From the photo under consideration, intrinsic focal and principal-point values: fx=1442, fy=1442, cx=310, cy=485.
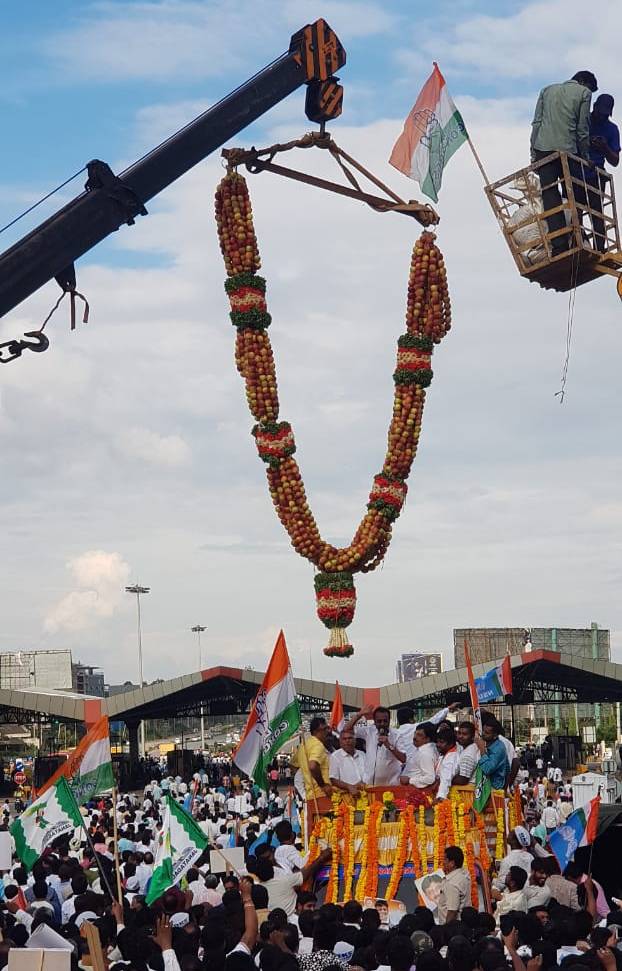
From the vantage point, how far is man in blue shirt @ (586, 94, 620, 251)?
49.8 ft

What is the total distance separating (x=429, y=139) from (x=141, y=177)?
18.9 ft

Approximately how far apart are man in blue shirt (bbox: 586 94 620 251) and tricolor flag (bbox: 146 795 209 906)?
725 cm

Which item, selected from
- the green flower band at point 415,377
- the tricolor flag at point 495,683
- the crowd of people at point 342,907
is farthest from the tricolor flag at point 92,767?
the tricolor flag at point 495,683

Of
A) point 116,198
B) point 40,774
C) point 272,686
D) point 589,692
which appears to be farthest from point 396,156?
point 589,692

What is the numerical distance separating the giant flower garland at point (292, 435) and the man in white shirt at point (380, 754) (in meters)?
2.50

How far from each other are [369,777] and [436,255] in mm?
7340

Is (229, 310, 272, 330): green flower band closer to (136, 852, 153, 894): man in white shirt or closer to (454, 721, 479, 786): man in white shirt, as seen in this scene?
(454, 721, 479, 786): man in white shirt

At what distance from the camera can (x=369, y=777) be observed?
1611 cm

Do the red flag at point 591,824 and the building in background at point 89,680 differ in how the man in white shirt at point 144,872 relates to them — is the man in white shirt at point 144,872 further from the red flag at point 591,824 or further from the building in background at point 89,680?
the building in background at point 89,680

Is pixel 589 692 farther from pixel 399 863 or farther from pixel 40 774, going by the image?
pixel 399 863

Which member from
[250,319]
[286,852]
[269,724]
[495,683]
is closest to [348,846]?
[286,852]

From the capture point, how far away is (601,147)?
15383 millimetres

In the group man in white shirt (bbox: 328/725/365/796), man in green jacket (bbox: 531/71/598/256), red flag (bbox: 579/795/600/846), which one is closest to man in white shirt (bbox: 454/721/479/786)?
man in white shirt (bbox: 328/725/365/796)

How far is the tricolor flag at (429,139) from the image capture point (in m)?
19.6
